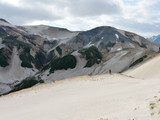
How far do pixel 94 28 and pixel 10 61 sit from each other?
95.2 metres

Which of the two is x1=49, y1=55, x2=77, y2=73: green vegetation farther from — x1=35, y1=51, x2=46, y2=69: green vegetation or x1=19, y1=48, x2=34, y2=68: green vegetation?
x1=35, y1=51, x2=46, y2=69: green vegetation

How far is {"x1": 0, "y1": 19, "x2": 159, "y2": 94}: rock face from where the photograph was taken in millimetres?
93188

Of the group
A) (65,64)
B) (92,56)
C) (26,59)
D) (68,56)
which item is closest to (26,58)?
(26,59)

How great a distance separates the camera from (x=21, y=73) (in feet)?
390

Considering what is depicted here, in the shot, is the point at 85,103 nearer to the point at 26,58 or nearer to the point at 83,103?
the point at 83,103

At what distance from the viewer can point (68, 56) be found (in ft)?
399

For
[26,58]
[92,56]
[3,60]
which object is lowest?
[92,56]

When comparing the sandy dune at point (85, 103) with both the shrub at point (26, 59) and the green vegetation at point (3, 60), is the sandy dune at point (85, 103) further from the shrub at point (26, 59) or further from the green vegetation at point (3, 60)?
the green vegetation at point (3, 60)

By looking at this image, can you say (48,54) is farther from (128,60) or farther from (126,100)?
(126,100)

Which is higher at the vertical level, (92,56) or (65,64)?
(92,56)

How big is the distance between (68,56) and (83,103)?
109 m

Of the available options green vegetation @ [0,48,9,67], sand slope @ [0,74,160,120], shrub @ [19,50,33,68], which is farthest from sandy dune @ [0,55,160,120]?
green vegetation @ [0,48,9,67]

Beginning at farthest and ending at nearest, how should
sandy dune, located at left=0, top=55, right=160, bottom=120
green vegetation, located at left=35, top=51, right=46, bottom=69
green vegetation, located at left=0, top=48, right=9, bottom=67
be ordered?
1. green vegetation, located at left=35, top=51, right=46, bottom=69
2. green vegetation, located at left=0, top=48, right=9, bottom=67
3. sandy dune, located at left=0, top=55, right=160, bottom=120

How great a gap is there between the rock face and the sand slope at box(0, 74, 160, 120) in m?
60.8
